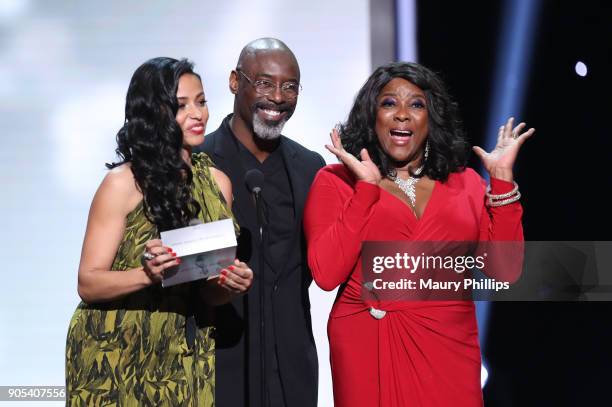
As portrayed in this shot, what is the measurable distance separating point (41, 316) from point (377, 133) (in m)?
2.47

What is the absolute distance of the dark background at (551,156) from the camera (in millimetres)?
4090

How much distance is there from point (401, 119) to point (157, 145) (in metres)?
0.86

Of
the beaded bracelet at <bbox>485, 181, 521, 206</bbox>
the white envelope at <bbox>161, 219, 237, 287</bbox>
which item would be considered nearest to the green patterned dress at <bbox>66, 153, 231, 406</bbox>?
the white envelope at <bbox>161, 219, 237, 287</bbox>

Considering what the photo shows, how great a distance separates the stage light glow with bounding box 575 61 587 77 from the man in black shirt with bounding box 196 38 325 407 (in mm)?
1589

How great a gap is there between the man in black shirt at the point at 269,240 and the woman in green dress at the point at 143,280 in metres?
0.43

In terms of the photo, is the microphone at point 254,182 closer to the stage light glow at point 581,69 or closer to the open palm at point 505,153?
the open palm at point 505,153

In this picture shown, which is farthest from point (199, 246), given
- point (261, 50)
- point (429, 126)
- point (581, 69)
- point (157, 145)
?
point (581, 69)

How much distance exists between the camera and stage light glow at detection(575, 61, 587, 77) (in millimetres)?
4100

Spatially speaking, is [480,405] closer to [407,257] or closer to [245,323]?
[407,257]

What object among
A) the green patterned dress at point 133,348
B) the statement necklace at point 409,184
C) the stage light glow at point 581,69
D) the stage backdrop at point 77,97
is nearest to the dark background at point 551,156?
the stage light glow at point 581,69

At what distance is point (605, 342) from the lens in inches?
A: 162

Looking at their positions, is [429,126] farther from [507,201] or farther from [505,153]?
[507,201]

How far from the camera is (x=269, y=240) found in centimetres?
313

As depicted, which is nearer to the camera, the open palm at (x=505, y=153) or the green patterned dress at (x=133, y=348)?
the green patterned dress at (x=133, y=348)
